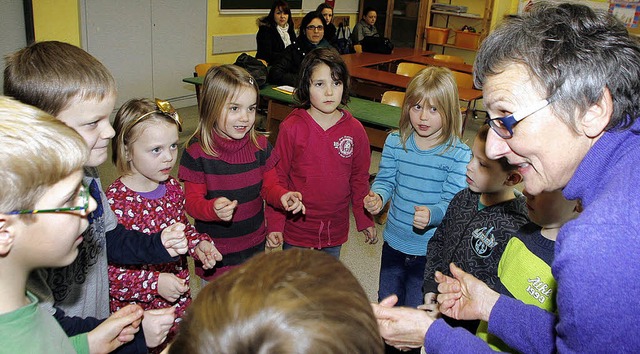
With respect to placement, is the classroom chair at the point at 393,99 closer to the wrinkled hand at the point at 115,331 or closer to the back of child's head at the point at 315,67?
the back of child's head at the point at 315,67

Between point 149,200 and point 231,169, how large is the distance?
0.47 m

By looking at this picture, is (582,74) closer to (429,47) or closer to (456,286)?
(456,286)

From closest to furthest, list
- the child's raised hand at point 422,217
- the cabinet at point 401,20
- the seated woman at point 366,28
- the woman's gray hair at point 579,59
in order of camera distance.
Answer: the woman's gray hair at point 579,59, the child's raised hand at point 422,217, the seated woman at point 366,28, the cabinet at point 401,20

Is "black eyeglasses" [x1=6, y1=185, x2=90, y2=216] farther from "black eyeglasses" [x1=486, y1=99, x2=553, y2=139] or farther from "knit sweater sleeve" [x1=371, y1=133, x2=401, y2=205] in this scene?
"knit sweater sleeve" [x1=371, y1=133, x2=401, y2=205]

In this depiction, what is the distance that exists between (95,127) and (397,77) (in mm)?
4959

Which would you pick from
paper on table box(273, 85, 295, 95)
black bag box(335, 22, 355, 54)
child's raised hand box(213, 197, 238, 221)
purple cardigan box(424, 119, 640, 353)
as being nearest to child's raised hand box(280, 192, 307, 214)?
child's raised hand box(213, 197, 238, 221)

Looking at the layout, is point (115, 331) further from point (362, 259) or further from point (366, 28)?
point (366, 28)

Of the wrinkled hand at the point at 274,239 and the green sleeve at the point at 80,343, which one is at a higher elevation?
the green sleeve at the point at 80,343

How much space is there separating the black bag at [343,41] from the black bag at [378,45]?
12.3 inches

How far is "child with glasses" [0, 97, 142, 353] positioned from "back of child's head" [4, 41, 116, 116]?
355 mm

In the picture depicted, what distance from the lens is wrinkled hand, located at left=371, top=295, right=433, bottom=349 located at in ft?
4.67

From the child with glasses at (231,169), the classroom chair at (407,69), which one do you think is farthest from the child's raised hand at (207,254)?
the classroom chair at (407,69)

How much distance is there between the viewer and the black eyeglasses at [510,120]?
3.76 ft

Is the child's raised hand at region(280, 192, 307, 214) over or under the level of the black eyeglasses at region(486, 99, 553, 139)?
under
